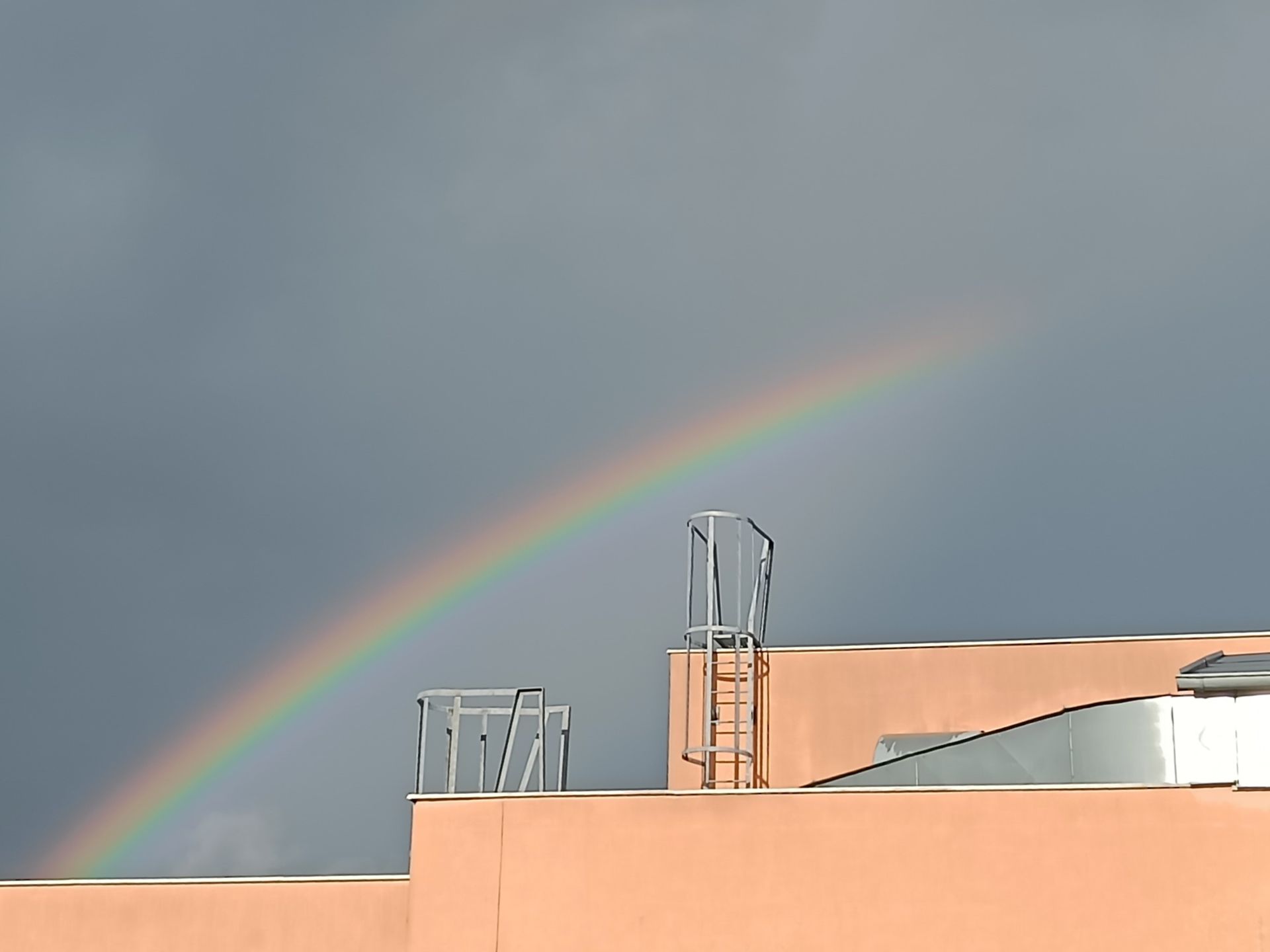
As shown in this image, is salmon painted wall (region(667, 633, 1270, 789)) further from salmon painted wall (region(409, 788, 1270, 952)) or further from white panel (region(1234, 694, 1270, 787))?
white panel (region(1234, 694, 1270, 787))

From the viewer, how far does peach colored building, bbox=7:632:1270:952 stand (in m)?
19.3

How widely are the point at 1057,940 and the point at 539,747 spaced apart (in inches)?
285

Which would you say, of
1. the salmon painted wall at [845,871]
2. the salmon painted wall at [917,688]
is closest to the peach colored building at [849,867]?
the salmon painted wall at [845,871]

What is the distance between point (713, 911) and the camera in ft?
66.9

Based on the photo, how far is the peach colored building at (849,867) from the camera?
19266mm

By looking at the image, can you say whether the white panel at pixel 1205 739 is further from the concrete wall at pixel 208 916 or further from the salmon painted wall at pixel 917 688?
the salmon painted wall at pixel 917 688

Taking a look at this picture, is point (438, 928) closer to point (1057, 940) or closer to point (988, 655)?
point (1057, 940)

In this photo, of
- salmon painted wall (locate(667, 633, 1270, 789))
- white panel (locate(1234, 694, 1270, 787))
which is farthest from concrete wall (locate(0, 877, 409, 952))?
white panel (locate(1234, 694, 1270, 787))

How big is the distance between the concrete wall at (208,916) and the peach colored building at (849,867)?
0.03 meters

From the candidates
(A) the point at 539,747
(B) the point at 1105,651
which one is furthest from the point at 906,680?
(A) the point at 539,747

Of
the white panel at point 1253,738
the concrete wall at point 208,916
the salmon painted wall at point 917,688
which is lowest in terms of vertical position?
the concrete wall at point 208,916

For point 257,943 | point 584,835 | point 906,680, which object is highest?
point 906,680

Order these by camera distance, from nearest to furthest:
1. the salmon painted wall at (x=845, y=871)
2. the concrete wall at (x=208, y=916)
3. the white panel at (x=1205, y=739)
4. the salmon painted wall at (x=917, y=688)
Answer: the salmon painted wall at (x=845, y=871), the white panel at (x=1205, y=739), the concrete wall at (x=208, y=916), the salmon painted wall at (x=917, y=688)

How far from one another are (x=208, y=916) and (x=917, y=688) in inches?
513
